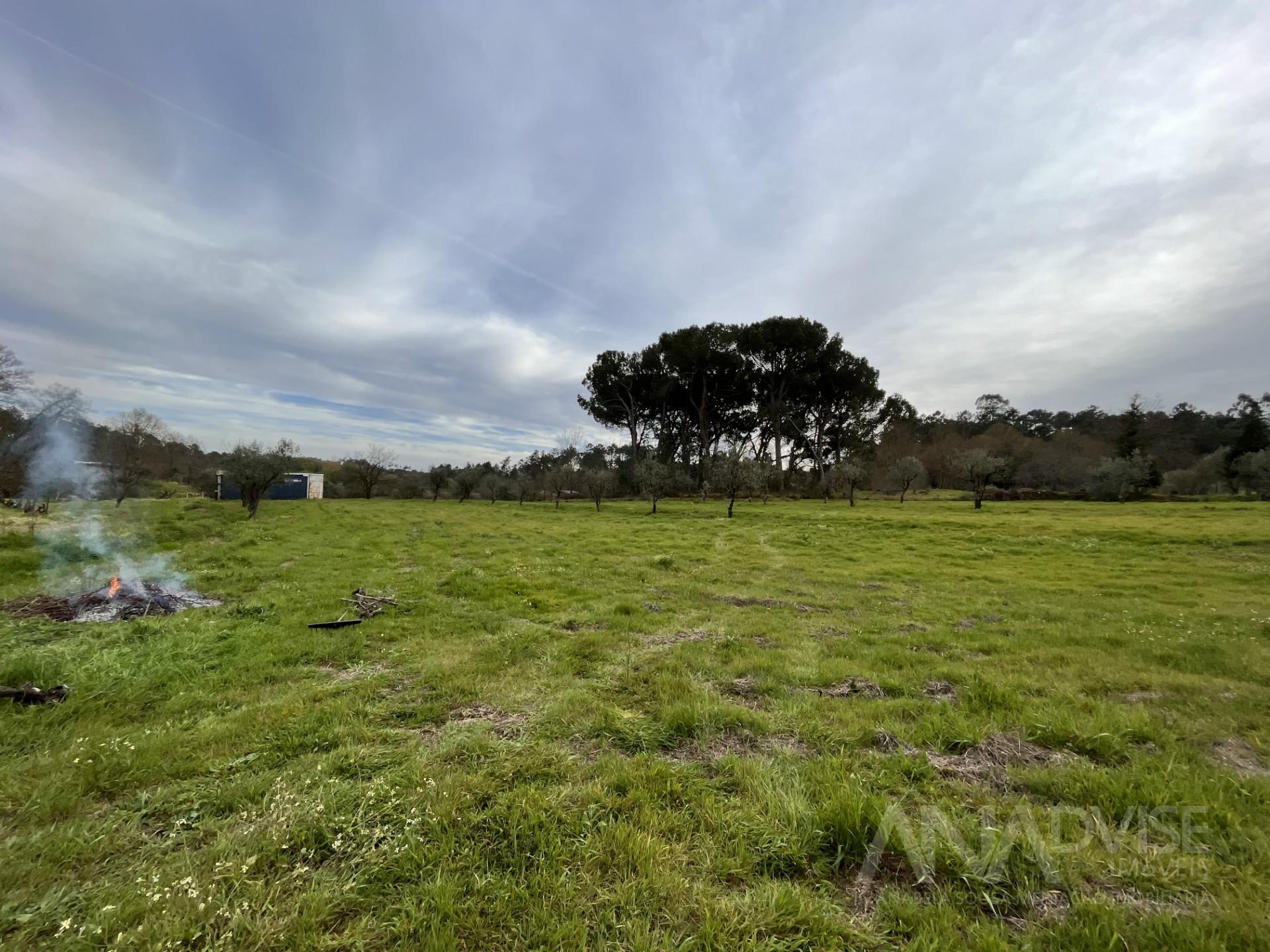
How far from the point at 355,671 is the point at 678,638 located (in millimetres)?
4631

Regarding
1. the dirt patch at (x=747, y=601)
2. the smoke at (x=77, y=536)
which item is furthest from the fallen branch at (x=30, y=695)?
the dirt patch at (x=747, y=601)

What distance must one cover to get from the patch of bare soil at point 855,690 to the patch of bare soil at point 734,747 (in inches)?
54.8

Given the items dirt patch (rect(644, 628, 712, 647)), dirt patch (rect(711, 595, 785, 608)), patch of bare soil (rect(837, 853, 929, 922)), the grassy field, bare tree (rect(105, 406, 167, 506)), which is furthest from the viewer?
bare tree (rect(105, 406, 167, 506))

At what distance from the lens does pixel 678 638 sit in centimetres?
770

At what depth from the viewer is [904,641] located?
7.80 meters

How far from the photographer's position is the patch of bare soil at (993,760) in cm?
391

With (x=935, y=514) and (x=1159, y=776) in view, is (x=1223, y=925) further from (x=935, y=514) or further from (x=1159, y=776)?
(x=935, y=514)

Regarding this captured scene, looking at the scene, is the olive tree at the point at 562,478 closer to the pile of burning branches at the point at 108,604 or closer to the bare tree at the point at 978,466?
the bare tree at the point at 978,466

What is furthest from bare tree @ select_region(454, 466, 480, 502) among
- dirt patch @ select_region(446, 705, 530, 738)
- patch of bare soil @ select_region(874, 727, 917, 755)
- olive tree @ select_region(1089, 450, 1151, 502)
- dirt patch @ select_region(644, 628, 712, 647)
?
olive tree @ select_region(1089, 450, 1151, 502)

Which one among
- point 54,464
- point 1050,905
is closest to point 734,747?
point 1050,905

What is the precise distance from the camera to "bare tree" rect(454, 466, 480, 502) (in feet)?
187

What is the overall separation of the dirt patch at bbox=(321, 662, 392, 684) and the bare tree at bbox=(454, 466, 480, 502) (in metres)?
53.0

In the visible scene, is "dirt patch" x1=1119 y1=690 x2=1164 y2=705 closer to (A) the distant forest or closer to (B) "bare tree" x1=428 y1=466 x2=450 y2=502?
(A) the distant forest

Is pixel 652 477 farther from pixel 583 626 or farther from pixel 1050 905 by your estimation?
pixel 1050 905
